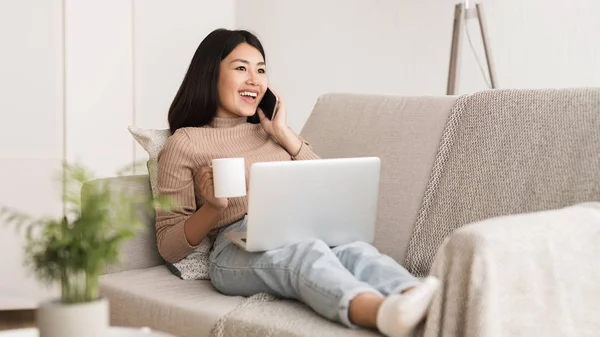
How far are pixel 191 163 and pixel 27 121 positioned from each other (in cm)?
137

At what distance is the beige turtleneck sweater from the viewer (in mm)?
2127

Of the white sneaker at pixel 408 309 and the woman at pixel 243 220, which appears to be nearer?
the white sneaker at pixel 408 309

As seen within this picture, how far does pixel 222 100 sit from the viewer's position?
2.38 meters

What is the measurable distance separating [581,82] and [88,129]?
199 cm

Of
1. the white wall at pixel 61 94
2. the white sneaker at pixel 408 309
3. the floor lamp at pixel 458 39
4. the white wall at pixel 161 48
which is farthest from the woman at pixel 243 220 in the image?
the white wall at pixel 161 48

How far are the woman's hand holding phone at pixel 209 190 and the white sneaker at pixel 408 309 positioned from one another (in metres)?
0.63

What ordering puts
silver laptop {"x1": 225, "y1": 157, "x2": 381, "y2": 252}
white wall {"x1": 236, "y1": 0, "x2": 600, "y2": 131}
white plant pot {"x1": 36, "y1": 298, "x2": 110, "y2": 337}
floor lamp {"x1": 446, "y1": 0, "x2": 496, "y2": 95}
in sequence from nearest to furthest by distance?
white plant pot {"x1": 36, "y1": 298, "x2": 110, "y2": 337} → silver laptop {"x1": 225, "y1": 157, "x2": 381, "y2": 252} → floor lamp {"x1": 446, "y1": 0, "x2": 496, "y2": 95} → white wall {"x1": 236, "y1": 0, "x2": 600, "y2": 131}

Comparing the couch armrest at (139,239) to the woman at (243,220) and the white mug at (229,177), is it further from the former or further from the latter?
the white mug at (229,177)

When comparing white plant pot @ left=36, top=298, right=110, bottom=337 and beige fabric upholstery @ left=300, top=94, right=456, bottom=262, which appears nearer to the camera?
white plant pot @ left=36, top=298, right=110, bottom=337

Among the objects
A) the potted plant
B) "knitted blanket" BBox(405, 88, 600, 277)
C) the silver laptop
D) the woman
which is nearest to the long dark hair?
the woman

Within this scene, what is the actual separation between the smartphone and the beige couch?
7.0 inches

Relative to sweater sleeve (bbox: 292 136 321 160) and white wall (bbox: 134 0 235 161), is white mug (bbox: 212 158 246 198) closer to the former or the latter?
sweater sleeve (bbox: 292 136 321 160)

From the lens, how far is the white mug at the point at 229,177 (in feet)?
5.93

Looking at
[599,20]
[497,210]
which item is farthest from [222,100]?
[599,20]
